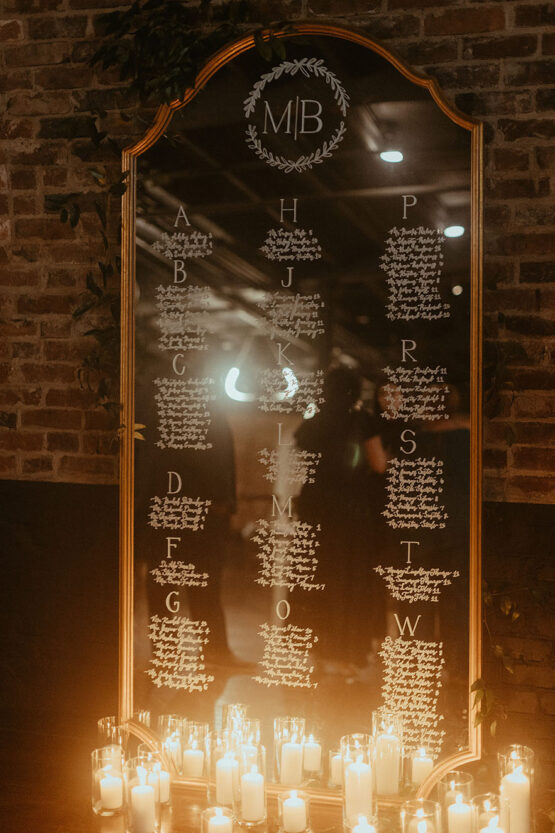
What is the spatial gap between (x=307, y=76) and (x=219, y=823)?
2.24 meters

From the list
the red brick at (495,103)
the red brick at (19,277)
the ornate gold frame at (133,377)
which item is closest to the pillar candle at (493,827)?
the ornate gold frame at (133,377)

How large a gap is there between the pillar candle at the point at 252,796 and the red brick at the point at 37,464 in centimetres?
131

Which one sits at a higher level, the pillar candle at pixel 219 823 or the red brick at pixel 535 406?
the red brick at pixel 535 406

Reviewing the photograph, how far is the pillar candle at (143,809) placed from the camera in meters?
2.19

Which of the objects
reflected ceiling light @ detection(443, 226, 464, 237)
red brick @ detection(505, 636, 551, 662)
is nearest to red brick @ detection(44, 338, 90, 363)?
reflected ceiling light @ detection(443, 226, 464, 237)

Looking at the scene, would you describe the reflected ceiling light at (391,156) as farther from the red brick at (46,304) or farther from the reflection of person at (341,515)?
the red brick at (46,304)

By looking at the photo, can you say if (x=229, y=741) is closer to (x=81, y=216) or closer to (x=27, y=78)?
(x=81, y=216)

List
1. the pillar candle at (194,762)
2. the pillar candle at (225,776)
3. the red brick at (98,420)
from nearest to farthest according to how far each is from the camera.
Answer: the pillar candle at (225,776) → the pillar candle at (194,762) → the red brick at (98,420)

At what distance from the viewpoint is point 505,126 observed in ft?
8.04

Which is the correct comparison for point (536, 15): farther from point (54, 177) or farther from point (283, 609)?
point (283, 609)

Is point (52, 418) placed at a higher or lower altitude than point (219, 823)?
higher

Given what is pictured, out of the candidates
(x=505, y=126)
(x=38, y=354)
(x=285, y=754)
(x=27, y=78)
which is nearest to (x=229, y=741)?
(x=285, y=754)

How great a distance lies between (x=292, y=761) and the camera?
2451 millimetres

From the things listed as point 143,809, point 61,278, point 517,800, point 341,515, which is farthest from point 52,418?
point 517,800
